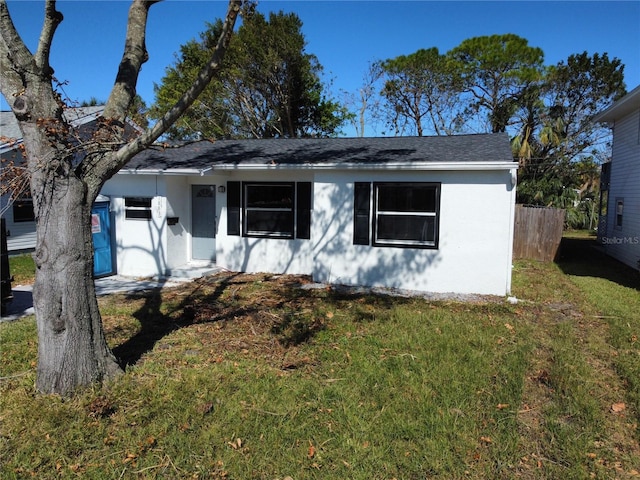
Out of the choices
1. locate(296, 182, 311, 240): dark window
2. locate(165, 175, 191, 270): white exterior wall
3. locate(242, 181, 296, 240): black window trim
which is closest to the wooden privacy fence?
locate(296, 182, 311, 240): dark window

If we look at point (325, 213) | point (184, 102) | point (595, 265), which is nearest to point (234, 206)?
point (325, 213)

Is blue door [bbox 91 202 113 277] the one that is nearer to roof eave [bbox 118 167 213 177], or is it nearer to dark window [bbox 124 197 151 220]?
dark window [bbox 124 197 151 220]

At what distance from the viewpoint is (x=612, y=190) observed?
14266 mm

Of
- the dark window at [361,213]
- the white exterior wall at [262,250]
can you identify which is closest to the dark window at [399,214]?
the dark window at [361,213]

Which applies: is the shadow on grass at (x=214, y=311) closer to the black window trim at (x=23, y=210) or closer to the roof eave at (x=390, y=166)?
the roof eave at (x=390, y=166)

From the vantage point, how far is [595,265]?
12.1 meters

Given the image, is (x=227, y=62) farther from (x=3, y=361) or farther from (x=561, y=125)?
(x=3, y=361)

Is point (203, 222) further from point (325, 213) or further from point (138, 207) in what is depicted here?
point (325, 213)

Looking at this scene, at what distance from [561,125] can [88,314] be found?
2144cm

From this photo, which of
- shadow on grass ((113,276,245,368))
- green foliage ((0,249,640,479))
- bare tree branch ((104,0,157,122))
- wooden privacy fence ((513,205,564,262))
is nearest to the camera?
green foliage ((0,249,640,479))

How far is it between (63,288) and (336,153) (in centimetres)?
721

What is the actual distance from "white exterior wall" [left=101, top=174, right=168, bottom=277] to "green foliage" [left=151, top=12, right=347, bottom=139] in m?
13.5

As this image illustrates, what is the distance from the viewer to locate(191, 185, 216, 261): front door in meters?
10.6

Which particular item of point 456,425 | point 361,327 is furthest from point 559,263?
point 456,425
